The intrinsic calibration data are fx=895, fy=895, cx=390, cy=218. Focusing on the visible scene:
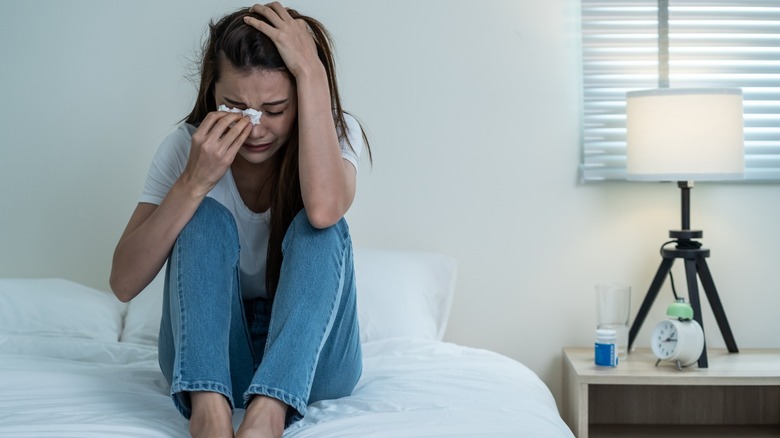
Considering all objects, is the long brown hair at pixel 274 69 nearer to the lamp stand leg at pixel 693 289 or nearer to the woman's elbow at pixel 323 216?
the woman's elbow at pixel 323 216

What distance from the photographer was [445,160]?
109 inches

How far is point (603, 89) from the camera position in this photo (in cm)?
272

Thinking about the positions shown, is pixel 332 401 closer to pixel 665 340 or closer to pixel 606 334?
pixel 606 334

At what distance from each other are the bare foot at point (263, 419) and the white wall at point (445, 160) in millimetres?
1399

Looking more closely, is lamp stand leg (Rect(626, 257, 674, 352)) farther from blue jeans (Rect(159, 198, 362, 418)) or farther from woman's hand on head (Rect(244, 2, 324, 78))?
woman's hand on head (Rect(244, 2, 324, 78))

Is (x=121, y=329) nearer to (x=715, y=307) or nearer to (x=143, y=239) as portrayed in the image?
(x=143, y=239)

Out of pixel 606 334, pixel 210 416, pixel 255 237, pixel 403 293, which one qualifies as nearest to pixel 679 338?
pixel 606 334

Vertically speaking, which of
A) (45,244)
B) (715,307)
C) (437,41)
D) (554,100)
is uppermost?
(437,41)

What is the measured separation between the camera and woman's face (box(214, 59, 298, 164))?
173 centimetres

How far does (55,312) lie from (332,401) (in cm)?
Answer: 103

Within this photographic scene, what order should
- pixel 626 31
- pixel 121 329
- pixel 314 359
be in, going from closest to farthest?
pixel 314 359, pixel 121 329, pixel 626 31

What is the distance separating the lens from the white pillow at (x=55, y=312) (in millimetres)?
2330

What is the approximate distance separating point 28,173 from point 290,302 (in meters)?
1.65

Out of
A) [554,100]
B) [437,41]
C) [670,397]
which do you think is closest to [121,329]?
[437,41]
